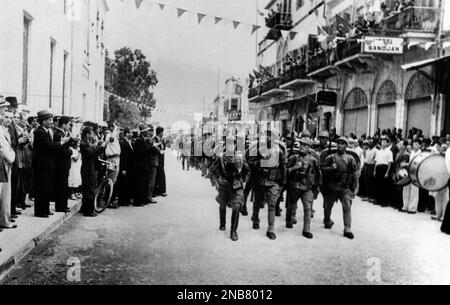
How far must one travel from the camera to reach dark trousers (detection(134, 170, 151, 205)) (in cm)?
1169

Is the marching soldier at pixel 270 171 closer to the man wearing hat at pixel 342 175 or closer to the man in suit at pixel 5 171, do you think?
the man wearing hat at pixel 342 175

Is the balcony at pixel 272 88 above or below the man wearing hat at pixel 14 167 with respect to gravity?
above

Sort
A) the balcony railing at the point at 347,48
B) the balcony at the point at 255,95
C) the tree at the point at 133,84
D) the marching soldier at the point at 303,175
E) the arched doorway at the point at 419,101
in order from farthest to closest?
the balcony at the point at 255,95 < the balcony railing at the point at 347,48 < the arched doorway at the point at 419,101 < the tree at the point at 133,84 < the marching soldier at the point at 303,175

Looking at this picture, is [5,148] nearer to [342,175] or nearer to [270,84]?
[342,175]

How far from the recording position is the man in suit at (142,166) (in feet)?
38.4

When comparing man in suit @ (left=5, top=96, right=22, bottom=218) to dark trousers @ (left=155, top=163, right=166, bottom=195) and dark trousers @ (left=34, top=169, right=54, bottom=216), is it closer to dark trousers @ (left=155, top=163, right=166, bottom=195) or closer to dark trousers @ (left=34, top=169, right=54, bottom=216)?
dark trousers @ (left=34, top=169, right=54, bottom=216)

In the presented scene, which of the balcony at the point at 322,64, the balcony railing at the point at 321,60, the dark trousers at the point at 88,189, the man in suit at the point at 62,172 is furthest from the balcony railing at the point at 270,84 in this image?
the man in suit at the point at 62,172

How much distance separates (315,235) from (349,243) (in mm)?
→ 758

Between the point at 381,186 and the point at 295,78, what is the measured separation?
1566 cm

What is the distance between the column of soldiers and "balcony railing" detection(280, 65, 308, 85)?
18.8 meters

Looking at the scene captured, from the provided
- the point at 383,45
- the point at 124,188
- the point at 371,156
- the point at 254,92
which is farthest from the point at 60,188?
the point at 254,92

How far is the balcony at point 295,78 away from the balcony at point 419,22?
32.4 ft

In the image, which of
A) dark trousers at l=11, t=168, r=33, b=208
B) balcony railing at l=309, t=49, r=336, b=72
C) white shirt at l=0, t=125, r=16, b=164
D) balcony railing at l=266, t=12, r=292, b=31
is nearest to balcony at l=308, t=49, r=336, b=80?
balcony railing at l=309, t=49, r=336, b=72

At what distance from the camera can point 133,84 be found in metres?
19.0
